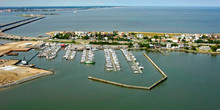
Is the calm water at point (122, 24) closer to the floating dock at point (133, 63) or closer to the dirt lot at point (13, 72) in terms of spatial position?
the dirt lot at point (13, 72)

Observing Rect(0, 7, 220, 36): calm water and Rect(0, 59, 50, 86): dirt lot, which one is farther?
Rect(0, 7, 220, 36): calm water

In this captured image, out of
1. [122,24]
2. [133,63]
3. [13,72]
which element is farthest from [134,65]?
[122,24]

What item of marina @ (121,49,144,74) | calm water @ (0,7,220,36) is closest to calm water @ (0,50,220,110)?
marina @ (121,49,144,74)

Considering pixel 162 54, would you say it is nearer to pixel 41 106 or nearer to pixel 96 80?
pixel 96 80

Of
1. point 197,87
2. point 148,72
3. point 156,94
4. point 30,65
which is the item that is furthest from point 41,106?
point 197,87

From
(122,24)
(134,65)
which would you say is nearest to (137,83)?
(134,65)

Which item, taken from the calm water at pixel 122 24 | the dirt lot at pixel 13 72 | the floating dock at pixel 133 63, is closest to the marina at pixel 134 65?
the floating dock at pixel 133 63

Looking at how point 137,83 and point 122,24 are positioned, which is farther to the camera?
point 122,24

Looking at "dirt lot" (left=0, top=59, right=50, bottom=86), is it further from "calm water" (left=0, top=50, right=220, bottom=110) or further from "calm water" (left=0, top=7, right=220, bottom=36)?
"calm water" (left=0, top=7, right=220, bottom=36)

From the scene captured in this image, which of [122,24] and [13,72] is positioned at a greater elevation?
[122,24]

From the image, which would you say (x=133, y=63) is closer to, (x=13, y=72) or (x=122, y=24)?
(x=13, y=72)

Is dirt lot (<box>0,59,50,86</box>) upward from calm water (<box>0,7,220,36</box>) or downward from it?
downward
